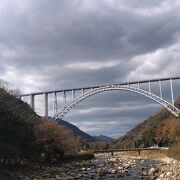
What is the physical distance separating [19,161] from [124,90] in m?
41.8

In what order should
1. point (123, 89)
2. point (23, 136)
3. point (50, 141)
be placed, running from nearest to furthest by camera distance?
point (23, 136), point (50, 141), point (123, 89)

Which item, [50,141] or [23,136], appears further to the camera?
[50,141]

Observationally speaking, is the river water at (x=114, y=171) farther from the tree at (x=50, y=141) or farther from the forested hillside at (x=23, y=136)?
the forested hillside at (x=23, y=136)

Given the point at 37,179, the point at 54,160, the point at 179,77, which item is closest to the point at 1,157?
the point at 37,179

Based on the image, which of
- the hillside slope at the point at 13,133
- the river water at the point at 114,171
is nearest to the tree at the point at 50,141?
the hillside slope at the point at 13,133

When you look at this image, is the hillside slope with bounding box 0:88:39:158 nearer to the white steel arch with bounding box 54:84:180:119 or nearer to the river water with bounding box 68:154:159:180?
the river water with bounding box 68:154:159:180

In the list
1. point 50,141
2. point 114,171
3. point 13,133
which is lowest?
point 114,171

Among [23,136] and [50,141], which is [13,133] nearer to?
[23,136]

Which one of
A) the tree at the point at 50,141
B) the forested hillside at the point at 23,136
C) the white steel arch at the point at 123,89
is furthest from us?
Answer: the white steel arch at the point at 123,89

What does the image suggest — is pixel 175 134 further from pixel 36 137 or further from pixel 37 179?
pixel 37 179

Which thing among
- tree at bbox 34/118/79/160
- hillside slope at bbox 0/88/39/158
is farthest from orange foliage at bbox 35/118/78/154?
hillside slope at bbox 0/88/39/158

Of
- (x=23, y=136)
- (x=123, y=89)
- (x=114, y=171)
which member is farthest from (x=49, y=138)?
(x=123, y=89)

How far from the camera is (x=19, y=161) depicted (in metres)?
46.3

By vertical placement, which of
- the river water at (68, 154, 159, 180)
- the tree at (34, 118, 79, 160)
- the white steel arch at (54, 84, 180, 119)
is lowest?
the river water at (68, 154, 159, 180)
